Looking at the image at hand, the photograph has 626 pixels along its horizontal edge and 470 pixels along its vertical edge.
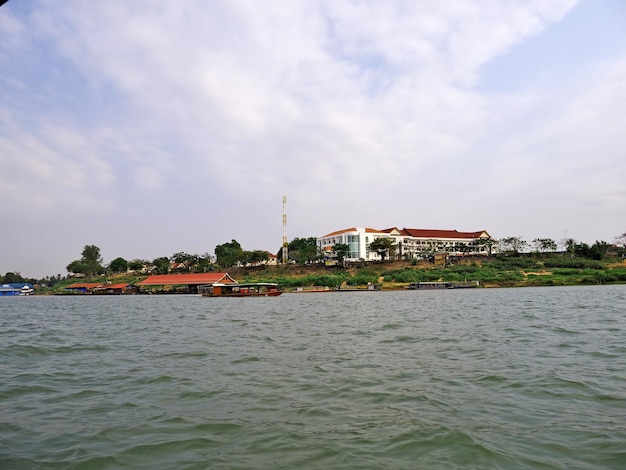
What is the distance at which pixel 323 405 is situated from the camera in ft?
19.3

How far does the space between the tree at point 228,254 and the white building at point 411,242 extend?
19.0 meters

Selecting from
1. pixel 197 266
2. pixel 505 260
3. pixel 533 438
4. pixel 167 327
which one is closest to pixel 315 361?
pixel 533 438

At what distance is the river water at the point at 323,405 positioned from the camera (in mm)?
4191

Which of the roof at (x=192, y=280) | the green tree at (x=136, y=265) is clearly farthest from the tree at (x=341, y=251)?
the green tree at (x=136, y=265)

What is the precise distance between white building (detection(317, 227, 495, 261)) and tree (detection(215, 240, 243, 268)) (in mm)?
19026

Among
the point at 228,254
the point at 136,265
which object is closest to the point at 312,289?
the point at 228,254

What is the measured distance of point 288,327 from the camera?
16547 millimetres

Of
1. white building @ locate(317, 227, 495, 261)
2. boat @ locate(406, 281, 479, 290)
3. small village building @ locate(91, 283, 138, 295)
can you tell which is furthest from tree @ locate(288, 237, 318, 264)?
small village building @ locate(91, 283, 138, 295)

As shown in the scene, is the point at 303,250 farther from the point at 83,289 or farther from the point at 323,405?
the point at 323,405

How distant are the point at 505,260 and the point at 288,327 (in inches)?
2798

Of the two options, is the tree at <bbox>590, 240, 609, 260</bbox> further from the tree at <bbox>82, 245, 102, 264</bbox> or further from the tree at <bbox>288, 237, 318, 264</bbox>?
the tree at <bbox>82, 245, 102, 264</bbox>

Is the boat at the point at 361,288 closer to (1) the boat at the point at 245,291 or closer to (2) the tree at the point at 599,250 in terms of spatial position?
(1) the boat at the point at 245,291

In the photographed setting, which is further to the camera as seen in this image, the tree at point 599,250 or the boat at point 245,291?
the tree at point 599,250

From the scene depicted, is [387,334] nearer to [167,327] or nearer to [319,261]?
[167,327]
